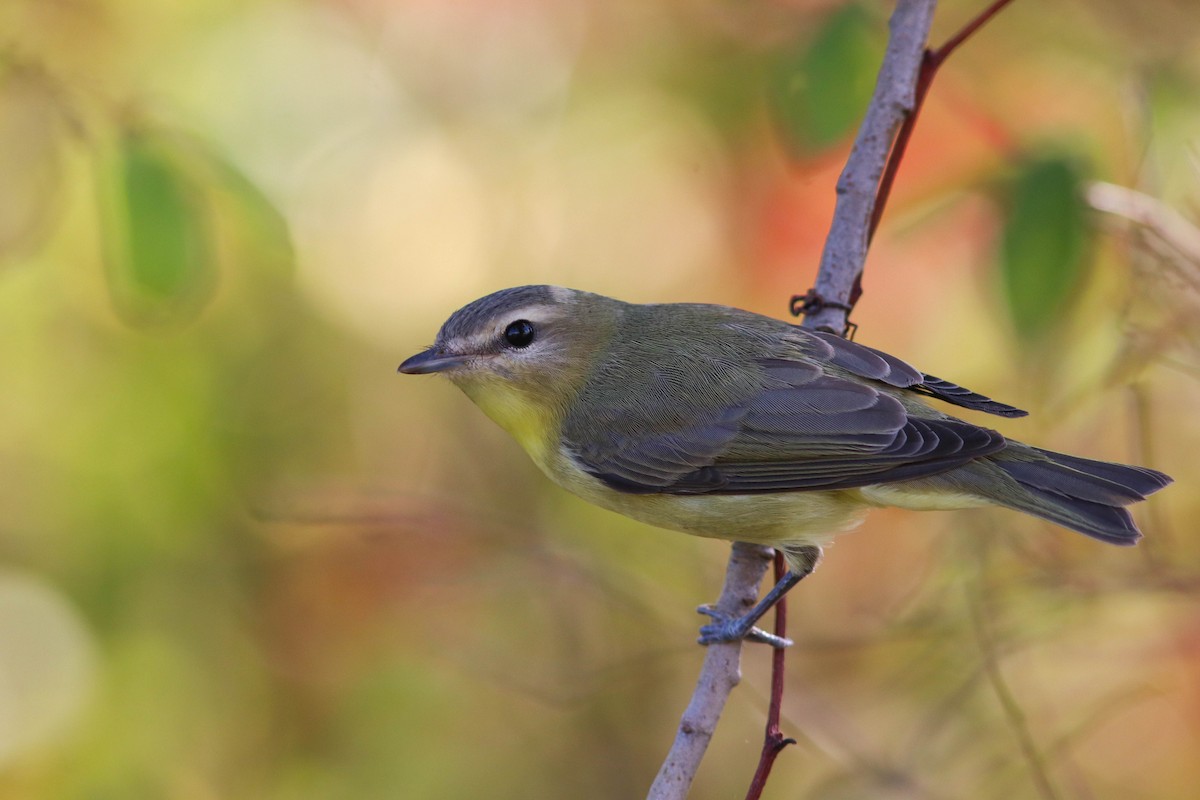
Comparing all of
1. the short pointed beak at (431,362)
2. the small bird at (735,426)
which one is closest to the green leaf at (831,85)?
the small bird at (735,426)

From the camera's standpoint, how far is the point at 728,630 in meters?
2.79

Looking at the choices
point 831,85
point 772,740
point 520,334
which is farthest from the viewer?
point 520,334

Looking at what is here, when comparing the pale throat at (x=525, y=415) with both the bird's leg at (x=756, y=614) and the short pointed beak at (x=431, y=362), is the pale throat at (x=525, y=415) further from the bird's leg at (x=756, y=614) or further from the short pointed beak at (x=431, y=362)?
the bird's leg at (x=756, y=614)

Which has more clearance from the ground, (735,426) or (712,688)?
(735,426)

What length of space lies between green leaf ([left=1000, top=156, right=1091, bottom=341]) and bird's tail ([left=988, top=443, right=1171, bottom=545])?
1.08 ft

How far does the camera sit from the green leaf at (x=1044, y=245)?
2582mm

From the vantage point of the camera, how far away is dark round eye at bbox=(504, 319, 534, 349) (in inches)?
120

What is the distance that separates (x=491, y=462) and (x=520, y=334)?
146cm

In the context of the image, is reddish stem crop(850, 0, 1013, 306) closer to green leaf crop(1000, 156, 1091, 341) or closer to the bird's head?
green leaf crop(1000, 156, 1091, 341)

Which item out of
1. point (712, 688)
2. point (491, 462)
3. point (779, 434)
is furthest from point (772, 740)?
point (491, 462)

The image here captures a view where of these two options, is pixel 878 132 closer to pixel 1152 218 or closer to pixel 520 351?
pixel 1152 218

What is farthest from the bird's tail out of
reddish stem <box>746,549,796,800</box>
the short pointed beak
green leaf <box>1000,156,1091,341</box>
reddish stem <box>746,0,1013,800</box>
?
the short pointed beak

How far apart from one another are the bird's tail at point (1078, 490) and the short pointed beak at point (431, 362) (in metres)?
1.39

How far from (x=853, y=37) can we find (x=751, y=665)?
221 cm
